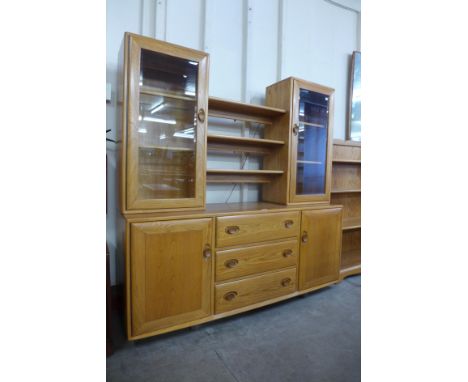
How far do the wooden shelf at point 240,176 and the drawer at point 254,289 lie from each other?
81 centimetres

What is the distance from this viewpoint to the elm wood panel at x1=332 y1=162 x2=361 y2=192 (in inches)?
113

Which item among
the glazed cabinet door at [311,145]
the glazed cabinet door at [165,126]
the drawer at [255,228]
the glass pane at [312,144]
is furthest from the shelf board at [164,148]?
the glass pane at [312,144]

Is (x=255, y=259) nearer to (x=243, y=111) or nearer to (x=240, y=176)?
(x=240, y=176)

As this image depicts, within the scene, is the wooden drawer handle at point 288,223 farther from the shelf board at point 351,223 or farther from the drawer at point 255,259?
the shelf board at point 351,223

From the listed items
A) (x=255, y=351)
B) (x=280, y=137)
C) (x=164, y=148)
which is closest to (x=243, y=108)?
(x=280, y=137)

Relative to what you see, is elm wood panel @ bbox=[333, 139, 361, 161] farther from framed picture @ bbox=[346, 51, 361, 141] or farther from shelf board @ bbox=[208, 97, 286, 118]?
shelf board @ bbox=[208, 97, 286, 118]

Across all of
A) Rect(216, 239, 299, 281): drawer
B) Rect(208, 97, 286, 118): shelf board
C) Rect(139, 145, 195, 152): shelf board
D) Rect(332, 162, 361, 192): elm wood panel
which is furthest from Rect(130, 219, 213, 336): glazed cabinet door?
Rect(332, 162, 361, 192): elm wood panel

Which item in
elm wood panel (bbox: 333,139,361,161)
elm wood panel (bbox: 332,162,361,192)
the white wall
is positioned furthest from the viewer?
elm wood panel (bbox: 332,162,361,192)

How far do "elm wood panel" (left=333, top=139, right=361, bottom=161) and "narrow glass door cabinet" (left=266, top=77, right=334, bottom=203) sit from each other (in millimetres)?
344

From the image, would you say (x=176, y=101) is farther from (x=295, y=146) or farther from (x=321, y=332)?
(x=321, y=332)

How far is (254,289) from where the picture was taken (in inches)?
73.7

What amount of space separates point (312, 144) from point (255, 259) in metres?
1.21
